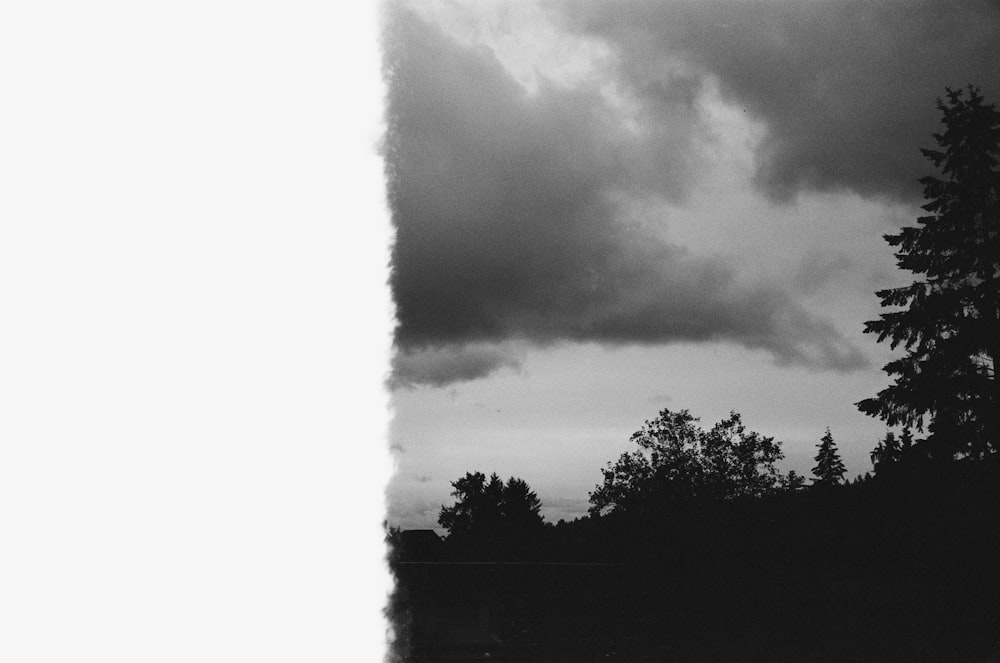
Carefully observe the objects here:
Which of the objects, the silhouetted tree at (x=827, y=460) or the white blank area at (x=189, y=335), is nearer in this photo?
the white blank area at (x=189, y=335)

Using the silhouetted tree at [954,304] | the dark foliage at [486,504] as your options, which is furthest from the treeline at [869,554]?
the dark foliage at [486,504]

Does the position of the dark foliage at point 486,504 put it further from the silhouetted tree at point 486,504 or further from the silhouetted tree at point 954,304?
the silhouetted tree at point 954,304

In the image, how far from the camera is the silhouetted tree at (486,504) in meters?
87.0

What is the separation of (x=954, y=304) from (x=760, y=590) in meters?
9.27

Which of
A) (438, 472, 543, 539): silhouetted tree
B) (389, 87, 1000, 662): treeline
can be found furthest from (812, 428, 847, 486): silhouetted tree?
Result: (389, 87, 1000, 662): treeline

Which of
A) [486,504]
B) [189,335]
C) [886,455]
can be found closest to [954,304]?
[886,455]

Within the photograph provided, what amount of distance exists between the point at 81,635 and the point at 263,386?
2.81m

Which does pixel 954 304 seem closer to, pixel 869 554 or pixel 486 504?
pixel 869 554

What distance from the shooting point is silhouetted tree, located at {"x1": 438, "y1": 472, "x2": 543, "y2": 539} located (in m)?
87.0

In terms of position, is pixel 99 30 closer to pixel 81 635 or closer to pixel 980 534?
pixel 81 635

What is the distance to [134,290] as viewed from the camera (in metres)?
7.16

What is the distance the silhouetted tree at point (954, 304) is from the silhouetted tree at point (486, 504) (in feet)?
211

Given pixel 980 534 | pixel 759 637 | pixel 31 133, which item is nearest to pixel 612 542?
pixel 759 637

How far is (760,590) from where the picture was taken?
56.5ft
